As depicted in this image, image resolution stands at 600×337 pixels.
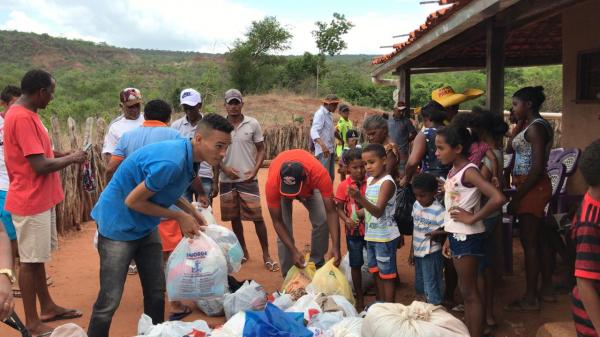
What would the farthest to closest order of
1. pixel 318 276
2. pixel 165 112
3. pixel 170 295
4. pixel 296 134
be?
pixel 296 134, pixel 165 112, pixel 318 276, pixel 170 295

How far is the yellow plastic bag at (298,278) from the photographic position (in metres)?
4.22

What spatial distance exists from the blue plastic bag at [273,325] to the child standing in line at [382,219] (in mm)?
906

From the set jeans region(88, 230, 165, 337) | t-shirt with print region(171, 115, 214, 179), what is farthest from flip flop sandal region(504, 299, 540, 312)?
t-shirt with print region(171, 115, 214, 179)

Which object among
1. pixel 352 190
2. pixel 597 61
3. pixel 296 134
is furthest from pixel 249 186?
pixel 296 134

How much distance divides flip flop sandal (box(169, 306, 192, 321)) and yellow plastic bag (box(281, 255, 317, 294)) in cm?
81

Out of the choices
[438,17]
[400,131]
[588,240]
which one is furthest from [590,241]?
[400,131]

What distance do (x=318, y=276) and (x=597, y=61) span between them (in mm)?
4201

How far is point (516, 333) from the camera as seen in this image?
3.86 meters

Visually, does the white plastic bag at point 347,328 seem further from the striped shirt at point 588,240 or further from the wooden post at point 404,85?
the wooden post at point 404,85

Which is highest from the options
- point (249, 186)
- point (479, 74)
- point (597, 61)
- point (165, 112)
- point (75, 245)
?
point (479, 74)

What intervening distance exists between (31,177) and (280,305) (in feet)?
6.79

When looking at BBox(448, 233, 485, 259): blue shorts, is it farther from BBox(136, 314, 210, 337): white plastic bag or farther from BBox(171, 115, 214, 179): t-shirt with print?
BBox(171, 115, 214, 179): t-shirt with print

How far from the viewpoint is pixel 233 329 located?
11.0 feet

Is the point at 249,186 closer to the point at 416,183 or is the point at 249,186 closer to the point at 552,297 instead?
the point at 416,183
